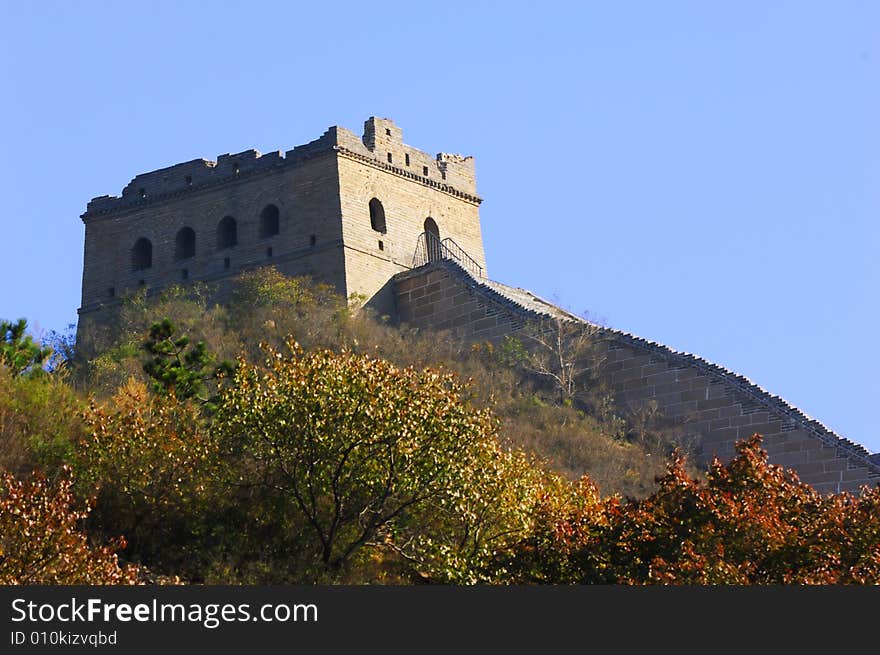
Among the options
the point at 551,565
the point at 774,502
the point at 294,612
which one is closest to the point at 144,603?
the point at 294,612

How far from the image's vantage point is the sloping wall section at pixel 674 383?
39156 mm

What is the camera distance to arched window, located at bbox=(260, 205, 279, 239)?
47.5 m

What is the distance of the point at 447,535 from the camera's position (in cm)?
2636

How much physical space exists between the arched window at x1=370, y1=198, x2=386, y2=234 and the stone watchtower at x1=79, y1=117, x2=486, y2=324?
0.08 ft

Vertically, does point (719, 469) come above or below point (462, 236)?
below

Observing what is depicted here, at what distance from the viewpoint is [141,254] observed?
4931 centimetres

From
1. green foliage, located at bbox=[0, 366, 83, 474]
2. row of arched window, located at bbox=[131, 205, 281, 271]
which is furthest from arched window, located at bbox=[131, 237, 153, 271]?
green foliage, located at bbox=[0, 366, 83, 474]

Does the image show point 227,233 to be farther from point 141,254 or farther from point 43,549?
point 43,549

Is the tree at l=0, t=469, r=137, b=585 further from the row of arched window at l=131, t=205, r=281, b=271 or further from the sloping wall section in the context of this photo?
the row of arched window at l=131, t=205, r=281, b=271

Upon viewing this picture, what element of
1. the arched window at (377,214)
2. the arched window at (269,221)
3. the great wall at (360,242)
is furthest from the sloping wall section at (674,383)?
the arched window at (269,221)

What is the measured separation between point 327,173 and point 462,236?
5126mm

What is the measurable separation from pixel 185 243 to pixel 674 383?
13.7m

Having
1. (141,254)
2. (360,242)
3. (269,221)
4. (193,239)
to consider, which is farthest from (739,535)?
(141,254)

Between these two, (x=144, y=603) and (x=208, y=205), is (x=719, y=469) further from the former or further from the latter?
(x=208, y=205)
